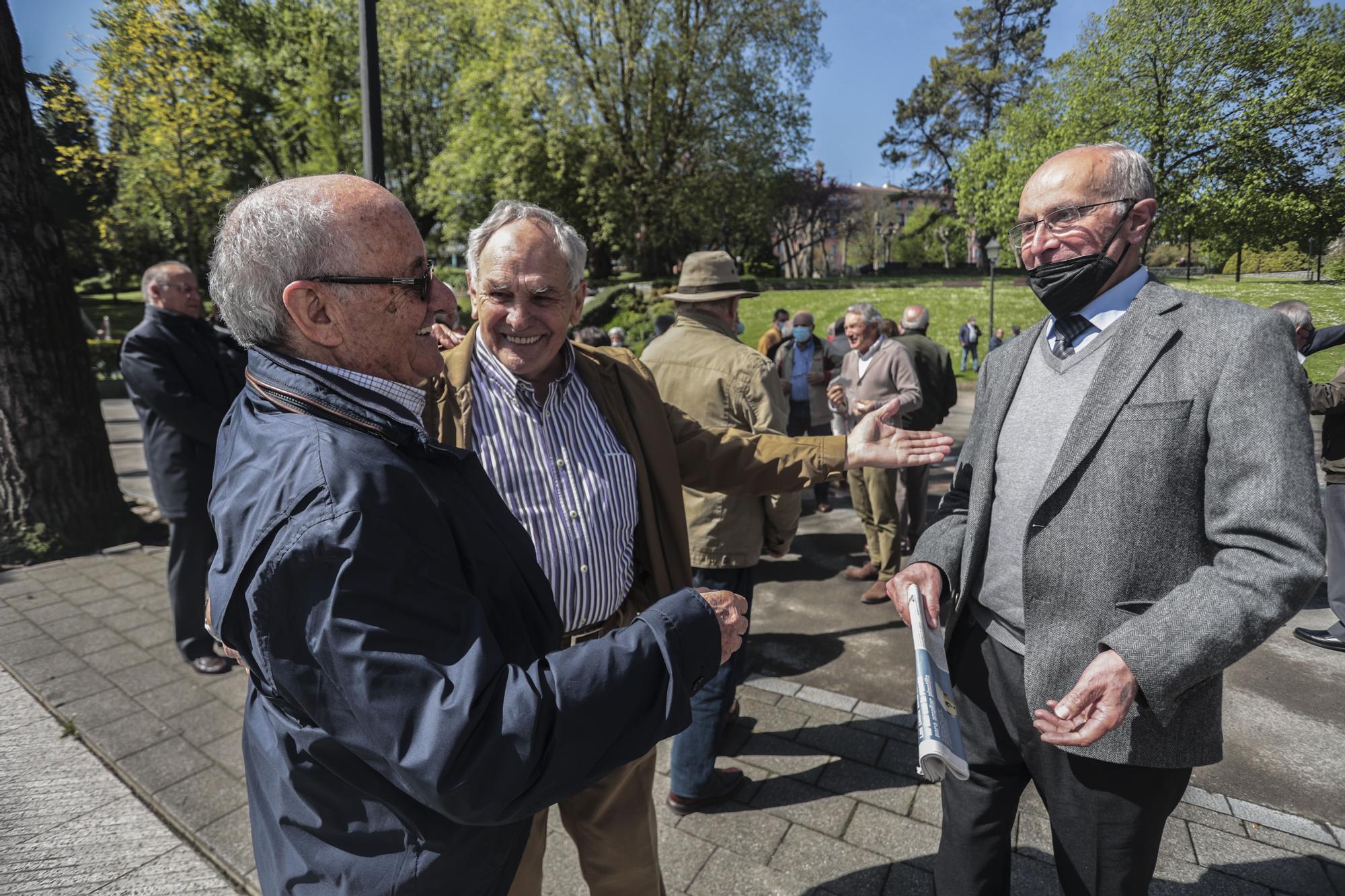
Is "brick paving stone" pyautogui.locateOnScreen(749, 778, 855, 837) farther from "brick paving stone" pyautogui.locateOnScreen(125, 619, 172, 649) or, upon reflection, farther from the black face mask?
"brick paving stone" pyautogui.locateOnScreen(125, 619, 172, 649)

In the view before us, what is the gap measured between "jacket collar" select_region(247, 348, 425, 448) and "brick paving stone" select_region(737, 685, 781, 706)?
307cm


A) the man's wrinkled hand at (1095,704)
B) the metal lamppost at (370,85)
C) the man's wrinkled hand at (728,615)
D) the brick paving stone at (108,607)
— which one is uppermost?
the metal lamppost at (370,85)

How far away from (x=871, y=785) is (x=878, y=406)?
2.94 meters

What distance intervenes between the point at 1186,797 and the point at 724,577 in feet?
6.72

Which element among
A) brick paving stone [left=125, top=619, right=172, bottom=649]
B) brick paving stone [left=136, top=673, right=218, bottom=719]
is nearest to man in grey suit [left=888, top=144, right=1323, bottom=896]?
brick paving stone [left=136, top=673, right=218, bottom=719]

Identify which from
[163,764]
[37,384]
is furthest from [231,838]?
[37,384]

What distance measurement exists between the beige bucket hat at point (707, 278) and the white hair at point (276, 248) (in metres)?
2.47

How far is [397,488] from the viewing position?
1.13m

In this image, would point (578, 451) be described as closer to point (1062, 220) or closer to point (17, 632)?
point (1062, 220)

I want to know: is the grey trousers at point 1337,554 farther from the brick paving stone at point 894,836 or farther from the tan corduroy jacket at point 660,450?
the tan corduroy jacket at point 660,450

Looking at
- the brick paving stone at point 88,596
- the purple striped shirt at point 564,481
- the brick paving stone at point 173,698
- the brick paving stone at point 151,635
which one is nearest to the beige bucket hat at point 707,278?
the purple striped shirt at point 564,481

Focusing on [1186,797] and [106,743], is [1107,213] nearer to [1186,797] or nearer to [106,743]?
[1186,797]

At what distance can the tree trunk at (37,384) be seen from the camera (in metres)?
5.87

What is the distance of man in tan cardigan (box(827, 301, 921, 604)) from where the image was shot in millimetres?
5402
